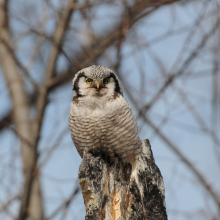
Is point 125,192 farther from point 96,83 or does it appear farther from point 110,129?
point 96,83

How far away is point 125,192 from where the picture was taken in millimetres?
3094

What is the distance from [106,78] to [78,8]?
2540 mm

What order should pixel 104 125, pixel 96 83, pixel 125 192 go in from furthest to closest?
pixel 96 83 < pixel 104 125 < pixel 125 192

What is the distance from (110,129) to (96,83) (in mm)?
Result: 586

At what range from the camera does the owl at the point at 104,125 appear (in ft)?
12.0

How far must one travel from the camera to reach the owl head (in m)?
3.92

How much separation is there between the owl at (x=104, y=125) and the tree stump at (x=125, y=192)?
1.64ft

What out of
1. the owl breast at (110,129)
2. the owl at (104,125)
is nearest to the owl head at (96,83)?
the owl at (104,125)

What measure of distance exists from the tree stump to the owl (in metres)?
0.50

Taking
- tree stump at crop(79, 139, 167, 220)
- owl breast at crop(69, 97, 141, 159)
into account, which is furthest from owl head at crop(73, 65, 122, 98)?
tree stump at crop(79, 139, 167, 220)

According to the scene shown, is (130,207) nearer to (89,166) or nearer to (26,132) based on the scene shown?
(89,166)

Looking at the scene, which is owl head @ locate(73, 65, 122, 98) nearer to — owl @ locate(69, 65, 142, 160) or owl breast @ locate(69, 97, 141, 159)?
owl @ locate(69, 65, 142, 160)

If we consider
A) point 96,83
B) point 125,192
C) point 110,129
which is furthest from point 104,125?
point 125,192

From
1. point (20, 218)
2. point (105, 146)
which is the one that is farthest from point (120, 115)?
point (20, 218)
